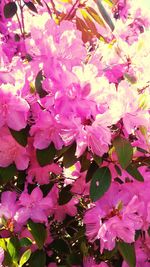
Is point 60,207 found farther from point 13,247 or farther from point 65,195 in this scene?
point 13,247

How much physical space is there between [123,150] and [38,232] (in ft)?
0.89

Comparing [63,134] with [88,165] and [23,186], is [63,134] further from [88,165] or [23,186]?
[23,186]

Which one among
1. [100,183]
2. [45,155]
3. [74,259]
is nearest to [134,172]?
[100,183]

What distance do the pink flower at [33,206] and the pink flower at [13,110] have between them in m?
0.18

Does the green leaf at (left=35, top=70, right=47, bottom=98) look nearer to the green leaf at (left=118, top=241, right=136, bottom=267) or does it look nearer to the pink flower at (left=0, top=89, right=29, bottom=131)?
the pink flower at (left=0, top=89, right=29, bottom=131)

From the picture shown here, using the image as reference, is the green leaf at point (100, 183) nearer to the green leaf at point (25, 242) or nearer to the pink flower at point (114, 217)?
the pink flower at point (114, 217)

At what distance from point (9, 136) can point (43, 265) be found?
32 cm

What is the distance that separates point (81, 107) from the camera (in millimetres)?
1008

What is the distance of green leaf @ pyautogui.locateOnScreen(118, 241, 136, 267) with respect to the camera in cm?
104

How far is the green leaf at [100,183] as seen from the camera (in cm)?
103

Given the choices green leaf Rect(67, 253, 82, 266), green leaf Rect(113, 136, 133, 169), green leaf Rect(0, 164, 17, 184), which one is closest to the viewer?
green leaf Rect(113, 136, 133, 169)

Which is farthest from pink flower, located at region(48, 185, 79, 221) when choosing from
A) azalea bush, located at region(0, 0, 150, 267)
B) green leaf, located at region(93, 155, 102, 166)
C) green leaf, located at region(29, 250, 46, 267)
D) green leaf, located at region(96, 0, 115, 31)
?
green leaf, located at region(96, 0, 115, 31)

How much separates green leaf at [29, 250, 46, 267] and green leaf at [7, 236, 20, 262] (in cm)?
12

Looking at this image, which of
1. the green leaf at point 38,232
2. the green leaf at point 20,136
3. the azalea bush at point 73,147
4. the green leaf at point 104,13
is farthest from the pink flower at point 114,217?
the green leaf at point 104,13
